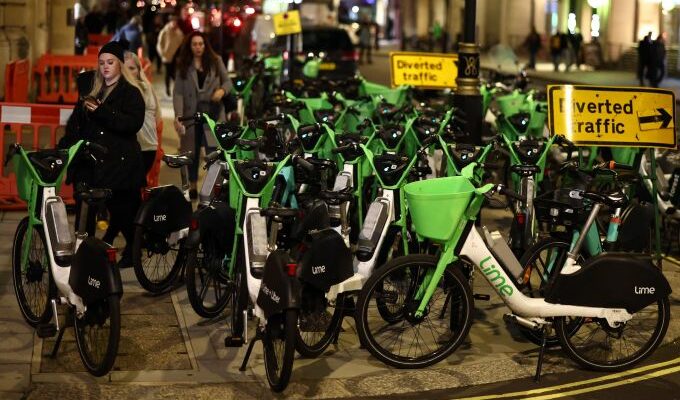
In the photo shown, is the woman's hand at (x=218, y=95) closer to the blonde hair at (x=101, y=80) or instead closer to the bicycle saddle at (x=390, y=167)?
the blonde hair at (x=101, y=80)

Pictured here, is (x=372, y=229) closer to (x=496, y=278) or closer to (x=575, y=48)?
(x=496, y=278)

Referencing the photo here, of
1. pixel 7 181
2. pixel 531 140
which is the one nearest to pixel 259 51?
pixel 7 181

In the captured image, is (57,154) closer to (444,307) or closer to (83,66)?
(444,307)

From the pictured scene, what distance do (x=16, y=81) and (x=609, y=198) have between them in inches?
441

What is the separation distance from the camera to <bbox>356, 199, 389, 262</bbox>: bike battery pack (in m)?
8.20

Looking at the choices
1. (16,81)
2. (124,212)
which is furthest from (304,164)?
(16,81)

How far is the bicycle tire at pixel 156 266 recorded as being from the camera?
30.1 feet

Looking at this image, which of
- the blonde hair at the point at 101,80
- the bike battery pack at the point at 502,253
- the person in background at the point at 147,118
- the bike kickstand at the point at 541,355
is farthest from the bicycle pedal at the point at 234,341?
the person in background at the point at 147,118

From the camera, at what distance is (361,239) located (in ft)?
27.1

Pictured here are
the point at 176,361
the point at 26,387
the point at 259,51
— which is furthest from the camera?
the point at 259,51

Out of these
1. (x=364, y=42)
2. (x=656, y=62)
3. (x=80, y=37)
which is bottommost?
(x=656, y=62)

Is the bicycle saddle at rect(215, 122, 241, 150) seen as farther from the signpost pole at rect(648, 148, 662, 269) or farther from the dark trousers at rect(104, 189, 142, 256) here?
the signpost pole at rect(648, 148, 662, 269)

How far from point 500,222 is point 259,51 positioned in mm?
18984

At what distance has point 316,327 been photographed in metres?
7.79
